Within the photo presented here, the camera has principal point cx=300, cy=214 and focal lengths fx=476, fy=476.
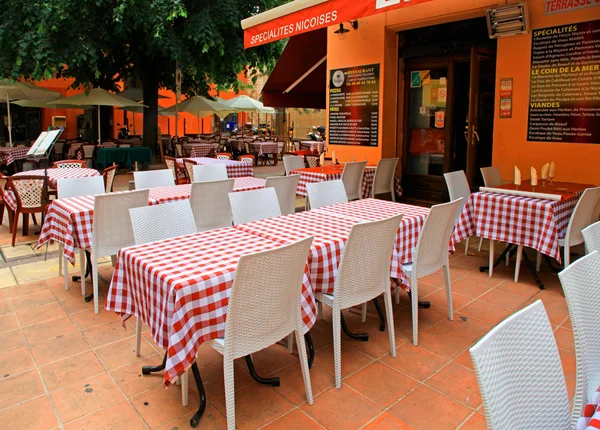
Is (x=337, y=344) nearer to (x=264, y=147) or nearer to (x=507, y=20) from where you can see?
(x=507, y=20)

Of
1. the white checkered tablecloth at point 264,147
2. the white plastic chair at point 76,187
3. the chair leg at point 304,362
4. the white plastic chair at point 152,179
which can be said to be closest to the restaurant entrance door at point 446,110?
the white plastic chair at point 152,179

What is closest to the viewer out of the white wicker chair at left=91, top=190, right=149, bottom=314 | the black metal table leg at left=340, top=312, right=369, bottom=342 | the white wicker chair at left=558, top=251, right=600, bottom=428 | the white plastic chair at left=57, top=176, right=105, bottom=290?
the white wicker chair at left=558, top=251, right=600, bottom=428

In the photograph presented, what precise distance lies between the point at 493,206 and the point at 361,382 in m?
2.49

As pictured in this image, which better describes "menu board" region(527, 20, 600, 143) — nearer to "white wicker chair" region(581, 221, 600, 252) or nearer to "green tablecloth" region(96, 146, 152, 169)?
"white wicker chair" region(581, 221, 600, 252)

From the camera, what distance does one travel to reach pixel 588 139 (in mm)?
5027

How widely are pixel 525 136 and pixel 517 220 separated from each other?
5.77ft

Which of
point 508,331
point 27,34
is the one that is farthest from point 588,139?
point 27,34

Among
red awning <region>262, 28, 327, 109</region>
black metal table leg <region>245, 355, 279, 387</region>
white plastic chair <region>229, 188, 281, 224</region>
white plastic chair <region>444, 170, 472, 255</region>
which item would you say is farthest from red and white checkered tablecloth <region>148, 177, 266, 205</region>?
red awning <region>262, 28, 327, 109</region>

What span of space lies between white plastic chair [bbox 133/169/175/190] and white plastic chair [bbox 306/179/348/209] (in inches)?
76.8

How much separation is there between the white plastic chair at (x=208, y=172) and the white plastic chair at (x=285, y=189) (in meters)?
1.21

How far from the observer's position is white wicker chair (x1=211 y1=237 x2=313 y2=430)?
2.08 meters

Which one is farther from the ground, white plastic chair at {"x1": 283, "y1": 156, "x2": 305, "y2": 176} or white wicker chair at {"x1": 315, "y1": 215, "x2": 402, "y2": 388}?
white plastic chair at {"x1": 283, "y1": 156, "x2": 305, "y2": 176}

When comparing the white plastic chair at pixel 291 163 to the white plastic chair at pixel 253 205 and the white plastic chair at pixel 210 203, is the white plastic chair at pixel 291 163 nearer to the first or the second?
the white plastic chair at pixel 210 203

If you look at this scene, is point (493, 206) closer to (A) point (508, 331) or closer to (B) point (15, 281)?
(A) point (508, 331)
